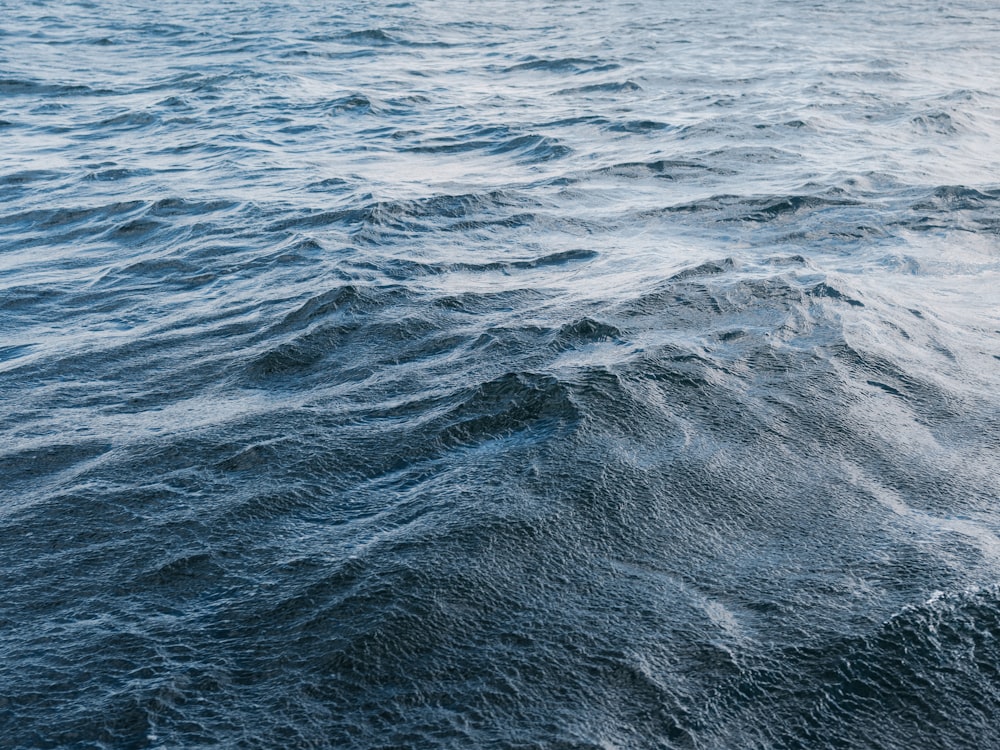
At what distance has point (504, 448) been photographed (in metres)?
4.05

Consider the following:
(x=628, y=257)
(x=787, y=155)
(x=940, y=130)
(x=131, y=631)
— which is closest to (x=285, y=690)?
(x=131, y=631)

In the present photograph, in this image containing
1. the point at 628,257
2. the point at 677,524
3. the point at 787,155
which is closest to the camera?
the point at 677,524

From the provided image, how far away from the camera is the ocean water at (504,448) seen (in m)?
2.79

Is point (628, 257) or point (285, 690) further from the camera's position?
point (628, 257)

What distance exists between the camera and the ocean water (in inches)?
110

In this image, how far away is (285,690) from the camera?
2785mm

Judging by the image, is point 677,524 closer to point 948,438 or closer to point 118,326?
point 948,438

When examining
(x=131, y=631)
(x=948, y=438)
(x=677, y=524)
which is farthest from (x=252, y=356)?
(x=948, y=438)

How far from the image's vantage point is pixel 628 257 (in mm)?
6656

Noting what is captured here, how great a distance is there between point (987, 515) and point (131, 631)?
312 centimetres

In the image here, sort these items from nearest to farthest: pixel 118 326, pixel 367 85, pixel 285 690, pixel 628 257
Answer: pixel 285 690 → pixel 118 326 → pixel 628 257 → pixel 367 85

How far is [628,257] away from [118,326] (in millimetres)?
3396

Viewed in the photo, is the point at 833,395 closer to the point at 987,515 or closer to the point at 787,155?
the point at 987,515

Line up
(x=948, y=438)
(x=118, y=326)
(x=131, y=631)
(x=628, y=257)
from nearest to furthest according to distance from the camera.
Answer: (x=131, y=631)
(x=948, y=438)
(x=118, y=326)
(x=628, y=257)
